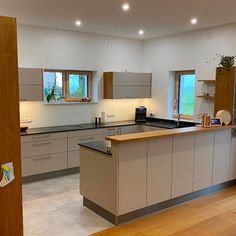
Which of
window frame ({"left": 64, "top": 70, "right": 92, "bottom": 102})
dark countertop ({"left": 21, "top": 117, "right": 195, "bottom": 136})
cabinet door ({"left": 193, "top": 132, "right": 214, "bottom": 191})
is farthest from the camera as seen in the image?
window frame ({"left": 64, "top": 70, "right": 92, "bottom": 102})

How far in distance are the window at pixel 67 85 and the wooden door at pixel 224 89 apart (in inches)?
109

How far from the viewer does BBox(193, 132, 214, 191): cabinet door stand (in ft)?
13.6

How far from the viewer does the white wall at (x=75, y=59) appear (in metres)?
5.35

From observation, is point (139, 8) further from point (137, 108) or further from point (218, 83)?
point (137, 108)

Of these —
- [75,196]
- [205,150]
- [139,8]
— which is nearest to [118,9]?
[139,8]

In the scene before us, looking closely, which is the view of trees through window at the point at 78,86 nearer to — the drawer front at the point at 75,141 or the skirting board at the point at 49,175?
the drawer front at the point at 75,141

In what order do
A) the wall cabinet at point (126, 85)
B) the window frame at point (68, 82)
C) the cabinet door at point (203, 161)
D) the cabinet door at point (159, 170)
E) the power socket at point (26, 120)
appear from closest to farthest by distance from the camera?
1. the cabinet door at point (159, 170)
2. the cabinet door at point (203, 161)
3. the power socket at point (26, 120)
4. the window frame at point (68, 82)
5. the wall cabinet at point (126, 85)

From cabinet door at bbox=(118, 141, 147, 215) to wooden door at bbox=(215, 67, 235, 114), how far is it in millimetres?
1956

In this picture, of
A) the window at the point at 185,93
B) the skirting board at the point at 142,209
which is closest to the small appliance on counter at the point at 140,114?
the window at the point at 185,93

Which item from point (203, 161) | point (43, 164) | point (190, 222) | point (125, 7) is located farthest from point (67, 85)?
point (190, 222)

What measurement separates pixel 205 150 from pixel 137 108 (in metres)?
2.80

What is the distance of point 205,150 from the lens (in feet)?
13.9

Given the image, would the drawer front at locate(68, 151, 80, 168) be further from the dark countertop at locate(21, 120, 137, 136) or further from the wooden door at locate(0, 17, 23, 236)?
the wooden door at locate(0, 17, 23, 236)

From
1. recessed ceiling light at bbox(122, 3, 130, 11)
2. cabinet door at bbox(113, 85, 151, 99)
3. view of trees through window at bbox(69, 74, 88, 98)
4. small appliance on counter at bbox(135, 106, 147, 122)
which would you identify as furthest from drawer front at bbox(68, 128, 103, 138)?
recessed ceiling light at bbox(122, 3, 130, 11)
